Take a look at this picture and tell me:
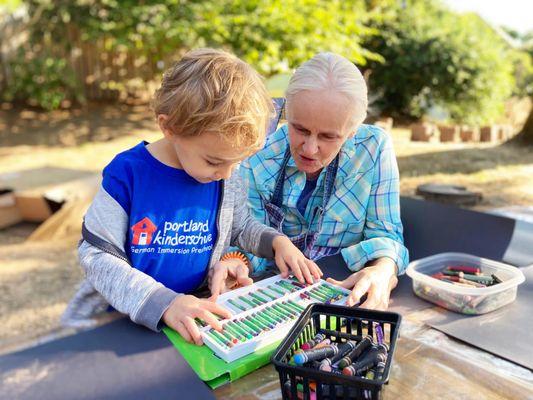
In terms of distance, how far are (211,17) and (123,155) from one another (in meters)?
5.64

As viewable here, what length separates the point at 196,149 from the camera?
3.78 ft

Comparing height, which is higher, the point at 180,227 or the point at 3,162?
the point at 180,227

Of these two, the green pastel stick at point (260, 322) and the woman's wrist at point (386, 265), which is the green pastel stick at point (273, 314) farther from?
the woman's wrist at point (386, 265)

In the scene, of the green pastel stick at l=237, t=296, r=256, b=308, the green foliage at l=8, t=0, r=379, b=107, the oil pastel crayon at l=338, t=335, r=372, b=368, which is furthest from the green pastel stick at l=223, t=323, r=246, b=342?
the green foliage at l=8, t=0, r=379, b=107

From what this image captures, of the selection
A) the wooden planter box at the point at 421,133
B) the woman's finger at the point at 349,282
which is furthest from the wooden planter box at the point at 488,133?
the woman's finger at the point at 349,282

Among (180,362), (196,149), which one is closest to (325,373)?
(180,362)

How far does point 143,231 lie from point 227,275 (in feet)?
0.83

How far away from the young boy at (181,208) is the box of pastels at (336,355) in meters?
0.20

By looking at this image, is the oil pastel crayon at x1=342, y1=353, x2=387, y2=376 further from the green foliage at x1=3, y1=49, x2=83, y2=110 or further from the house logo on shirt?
the green foliage at x1=3, y1=49, x2=83, y2=110

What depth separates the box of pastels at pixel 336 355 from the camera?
2.69 feet

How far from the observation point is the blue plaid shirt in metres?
1.62

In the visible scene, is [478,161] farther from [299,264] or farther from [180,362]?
[180,362]

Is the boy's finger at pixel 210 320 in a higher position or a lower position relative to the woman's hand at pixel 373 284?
higher

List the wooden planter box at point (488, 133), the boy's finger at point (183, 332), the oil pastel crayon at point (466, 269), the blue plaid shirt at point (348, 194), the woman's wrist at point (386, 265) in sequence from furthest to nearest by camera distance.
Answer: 1. the wooden planter box at point (488, 133)
2. the blue plaid shirt at point (348, 194)
3. the oil pastel crayon at point (466, 269)
4. the woman's wrist at point (386, 265)
5. the boy's finger at point (183, 332)
